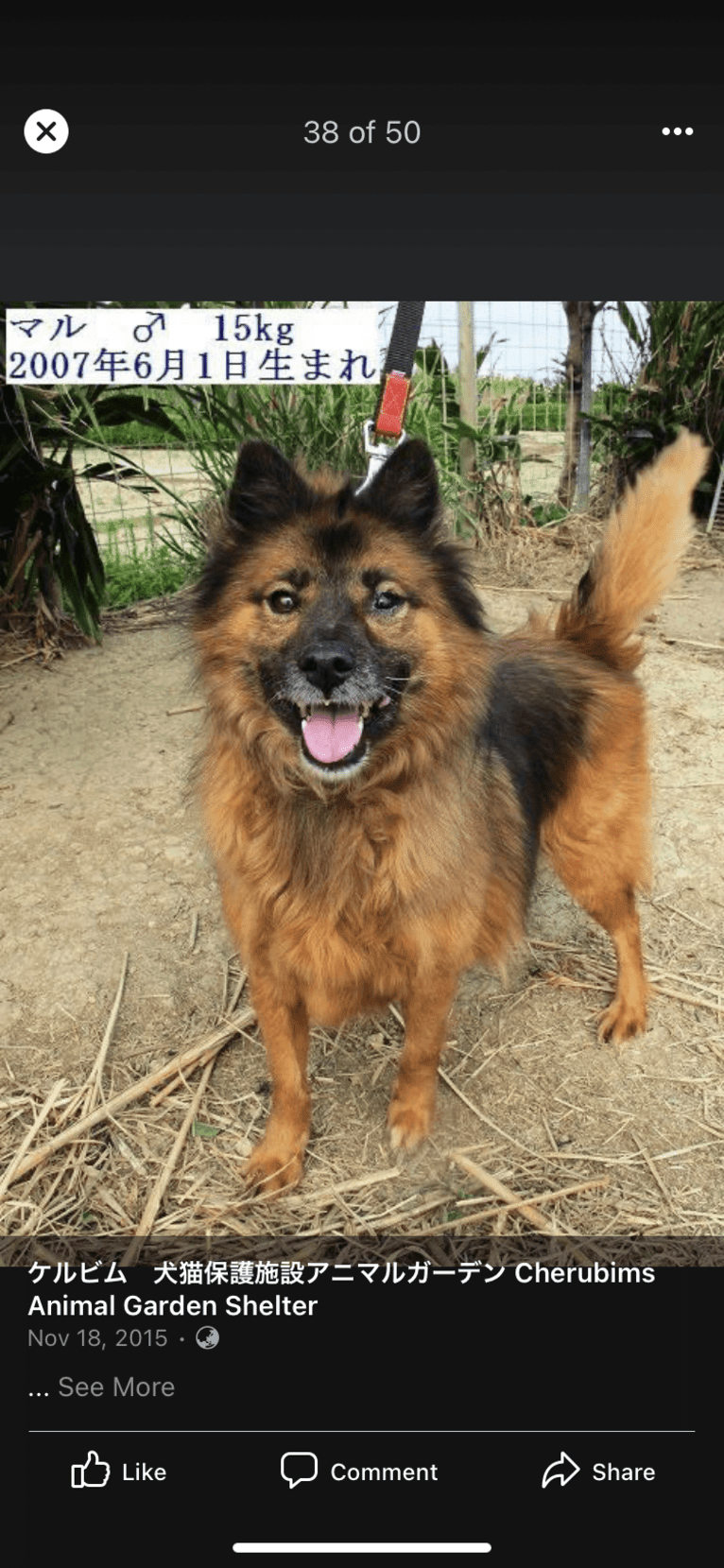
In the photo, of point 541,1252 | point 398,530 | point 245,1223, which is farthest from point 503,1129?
point 398,530

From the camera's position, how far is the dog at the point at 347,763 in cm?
220

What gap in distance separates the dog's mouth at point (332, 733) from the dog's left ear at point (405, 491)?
42 cm

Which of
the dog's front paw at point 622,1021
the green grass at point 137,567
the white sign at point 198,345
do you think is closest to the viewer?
the white sign at point 198,345

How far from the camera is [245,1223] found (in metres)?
2.50

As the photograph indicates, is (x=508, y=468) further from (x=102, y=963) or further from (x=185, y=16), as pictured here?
(x=185, y=16)

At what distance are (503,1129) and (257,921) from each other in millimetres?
964

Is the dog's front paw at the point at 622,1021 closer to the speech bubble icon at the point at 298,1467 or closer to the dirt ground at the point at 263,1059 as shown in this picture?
the dirt ground at the point at 263,1059

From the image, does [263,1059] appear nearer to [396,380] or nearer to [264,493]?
[264,493]

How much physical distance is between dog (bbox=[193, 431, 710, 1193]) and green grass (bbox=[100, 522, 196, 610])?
423cm

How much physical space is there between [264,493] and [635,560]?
136cm

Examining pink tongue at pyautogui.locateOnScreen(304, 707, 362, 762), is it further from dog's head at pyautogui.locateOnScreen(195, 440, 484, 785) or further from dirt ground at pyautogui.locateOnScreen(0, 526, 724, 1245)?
dirt ground at pyautogui.locateOnScreen(0, 526, 724, 1245)

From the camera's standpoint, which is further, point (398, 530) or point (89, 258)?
point (398, 530)

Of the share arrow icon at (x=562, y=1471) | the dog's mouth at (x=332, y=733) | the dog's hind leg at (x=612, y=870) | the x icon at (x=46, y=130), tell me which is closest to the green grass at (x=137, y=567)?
the dog's hind leg at (x=612, y=870)

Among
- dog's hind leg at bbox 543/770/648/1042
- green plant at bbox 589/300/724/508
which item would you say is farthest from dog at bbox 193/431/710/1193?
green plant at bbox 589/300/724/508
